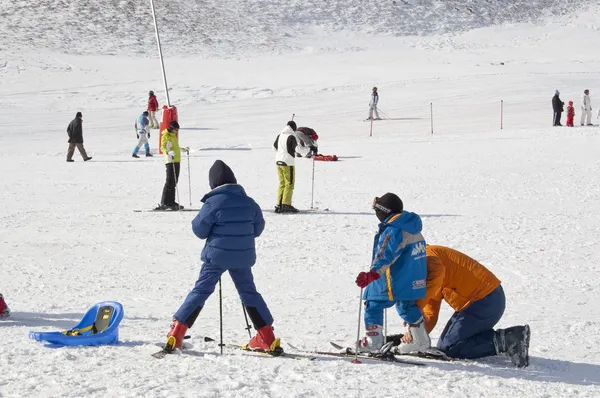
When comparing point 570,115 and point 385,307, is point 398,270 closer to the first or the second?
point 385,307

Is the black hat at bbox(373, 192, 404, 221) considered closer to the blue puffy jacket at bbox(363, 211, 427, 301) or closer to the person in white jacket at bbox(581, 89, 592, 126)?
the blue puffy jacket at bbox(363, 211, 427, 301)

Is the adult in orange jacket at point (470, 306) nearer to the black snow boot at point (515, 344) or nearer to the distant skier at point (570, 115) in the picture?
the black snow boot at point (515, 344)

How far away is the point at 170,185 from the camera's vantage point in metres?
14.3

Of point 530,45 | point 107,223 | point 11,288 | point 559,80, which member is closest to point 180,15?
point 530,45

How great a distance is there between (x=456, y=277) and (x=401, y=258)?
51 cm

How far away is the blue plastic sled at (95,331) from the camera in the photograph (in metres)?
6.55

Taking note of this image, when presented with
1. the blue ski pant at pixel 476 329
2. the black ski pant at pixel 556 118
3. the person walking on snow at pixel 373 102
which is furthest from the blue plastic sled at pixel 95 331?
the person walking on snow at pixel 373 102

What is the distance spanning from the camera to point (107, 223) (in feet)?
43.8

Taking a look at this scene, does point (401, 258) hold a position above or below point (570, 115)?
below

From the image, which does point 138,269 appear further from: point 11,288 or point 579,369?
point 579,369

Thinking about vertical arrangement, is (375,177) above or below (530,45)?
below

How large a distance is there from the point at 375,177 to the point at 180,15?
47.8 metres

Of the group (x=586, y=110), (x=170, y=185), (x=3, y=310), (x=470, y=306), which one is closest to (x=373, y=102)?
(x=586, y=110)

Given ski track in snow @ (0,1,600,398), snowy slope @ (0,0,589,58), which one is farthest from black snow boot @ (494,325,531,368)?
snowy slope @ (0,0,589,58)
